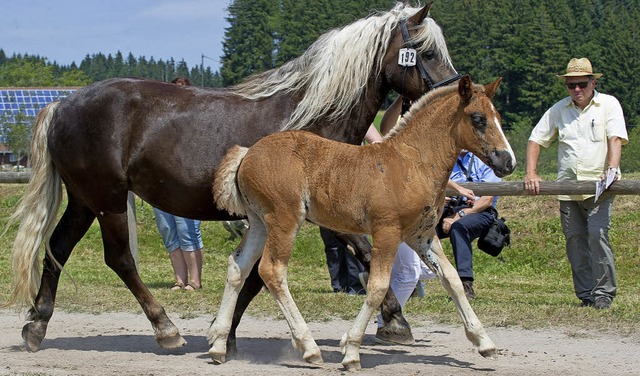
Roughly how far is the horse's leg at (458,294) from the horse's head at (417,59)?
43.2 inches

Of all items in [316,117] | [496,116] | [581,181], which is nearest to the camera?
[496,116]

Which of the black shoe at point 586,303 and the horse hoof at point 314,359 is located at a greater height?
the horse hoof at point 314,359

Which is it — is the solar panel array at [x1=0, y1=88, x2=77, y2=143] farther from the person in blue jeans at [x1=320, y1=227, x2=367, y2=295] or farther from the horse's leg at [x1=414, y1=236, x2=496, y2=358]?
the horse's leg at [x1=414, y1=236, x2=496, y2=358]

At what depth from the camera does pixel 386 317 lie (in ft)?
20.8

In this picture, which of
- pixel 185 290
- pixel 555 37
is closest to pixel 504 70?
pixel 555 37

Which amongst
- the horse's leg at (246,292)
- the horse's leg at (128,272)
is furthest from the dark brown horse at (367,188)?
the horse's leg at (128,272)

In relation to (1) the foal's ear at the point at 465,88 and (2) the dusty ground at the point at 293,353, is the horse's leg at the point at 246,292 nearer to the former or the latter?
(2) the dusty ground at the point at 293,353

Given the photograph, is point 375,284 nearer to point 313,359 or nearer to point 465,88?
point 313,359

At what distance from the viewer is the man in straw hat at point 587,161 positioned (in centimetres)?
791

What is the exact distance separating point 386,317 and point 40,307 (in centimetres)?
252

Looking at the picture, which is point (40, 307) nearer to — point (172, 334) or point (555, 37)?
point (172, 334)

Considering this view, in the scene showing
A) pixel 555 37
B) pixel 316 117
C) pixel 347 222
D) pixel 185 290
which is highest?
pixel 555 37

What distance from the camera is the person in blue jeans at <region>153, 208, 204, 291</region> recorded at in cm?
983

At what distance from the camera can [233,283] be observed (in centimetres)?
574
